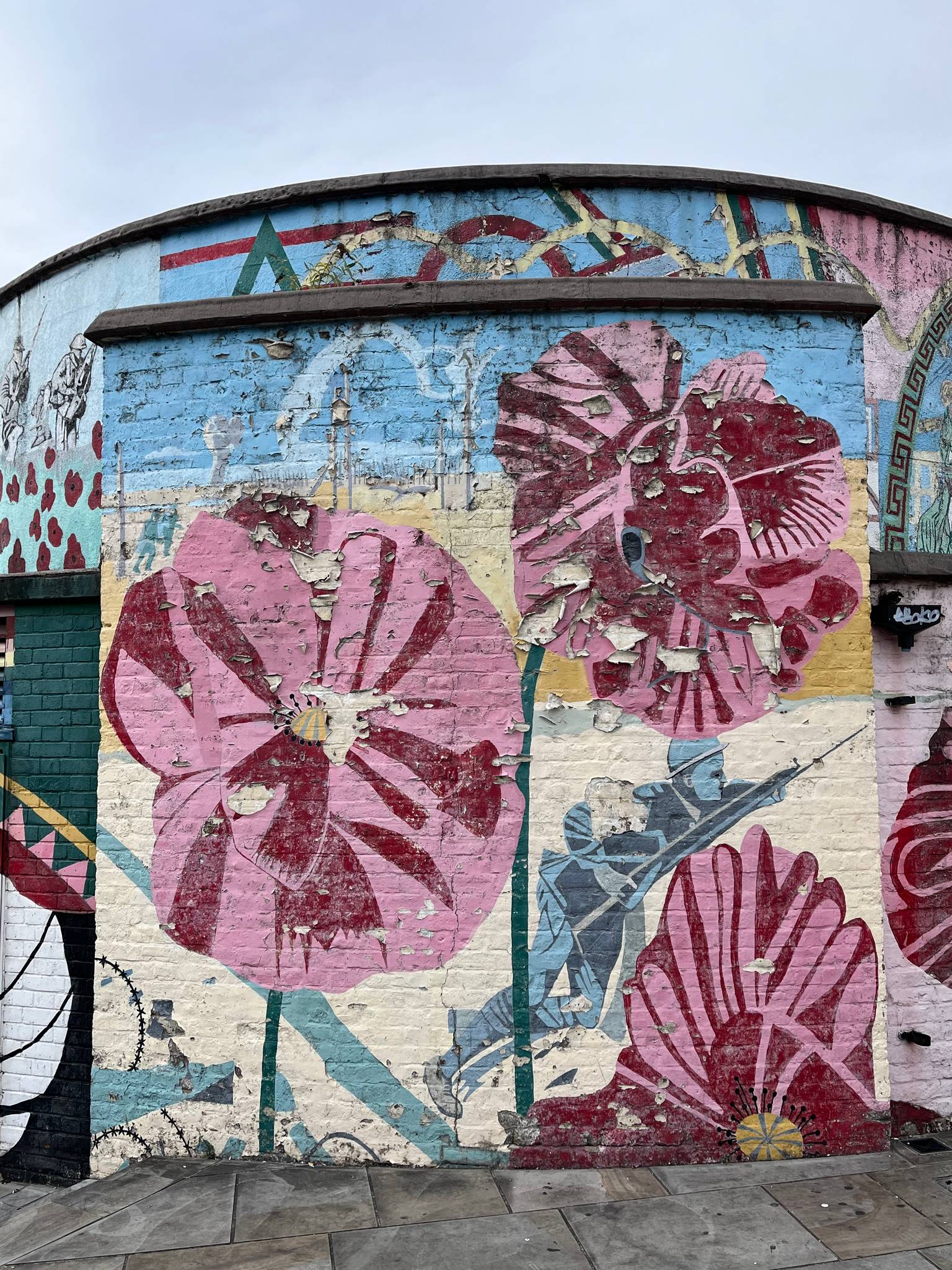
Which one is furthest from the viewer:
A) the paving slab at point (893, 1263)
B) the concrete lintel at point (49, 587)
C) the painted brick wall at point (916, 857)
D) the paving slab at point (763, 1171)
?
the concrete lintel at point (49, 587)

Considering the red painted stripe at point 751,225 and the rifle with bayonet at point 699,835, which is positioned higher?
the red painted stripe at point 751,225

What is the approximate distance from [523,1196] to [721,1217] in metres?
0.89

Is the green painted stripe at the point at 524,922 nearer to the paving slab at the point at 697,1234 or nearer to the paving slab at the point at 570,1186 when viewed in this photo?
the paving slab at the point at 570,1186

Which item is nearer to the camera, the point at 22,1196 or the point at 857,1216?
the point at 857,1216

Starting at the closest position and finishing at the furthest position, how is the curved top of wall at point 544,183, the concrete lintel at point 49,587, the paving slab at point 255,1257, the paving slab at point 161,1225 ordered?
the paving slab at point 255,1257 → the paving slab at point 161,1225 → the concrete lintel at point 49,587 → the curved top of wall at point 544,183

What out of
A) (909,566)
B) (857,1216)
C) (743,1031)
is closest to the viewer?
(857,1216)

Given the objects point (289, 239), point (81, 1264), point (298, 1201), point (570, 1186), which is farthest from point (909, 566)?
point (81, 1264)

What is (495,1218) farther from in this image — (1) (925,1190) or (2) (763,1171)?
(1) (925,1190)

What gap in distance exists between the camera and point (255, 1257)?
373 cm

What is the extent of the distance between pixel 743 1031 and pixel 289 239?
5.48m

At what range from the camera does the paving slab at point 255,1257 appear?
3.67 meters

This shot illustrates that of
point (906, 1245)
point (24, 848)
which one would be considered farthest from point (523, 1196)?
point (24, 848)

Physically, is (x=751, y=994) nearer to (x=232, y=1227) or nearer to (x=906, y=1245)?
(x=906, y=1245)

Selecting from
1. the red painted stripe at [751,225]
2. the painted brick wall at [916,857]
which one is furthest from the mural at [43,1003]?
the red painted stripe at [751,225]
